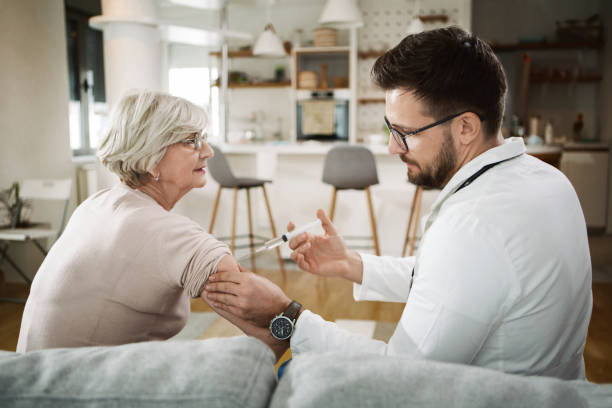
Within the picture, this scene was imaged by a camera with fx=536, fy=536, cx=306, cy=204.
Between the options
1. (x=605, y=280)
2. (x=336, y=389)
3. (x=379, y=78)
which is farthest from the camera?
(x=605, y=280)

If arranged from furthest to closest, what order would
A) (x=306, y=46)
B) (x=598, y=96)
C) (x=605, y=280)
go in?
(x=306, y=46) < (x=598, y=96) < (x=605, y=280)

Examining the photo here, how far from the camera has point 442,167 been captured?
1161 mm

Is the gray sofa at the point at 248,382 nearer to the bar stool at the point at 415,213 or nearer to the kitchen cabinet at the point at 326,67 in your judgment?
the bar stool at the point at 415,213

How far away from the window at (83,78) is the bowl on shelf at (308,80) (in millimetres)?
2467

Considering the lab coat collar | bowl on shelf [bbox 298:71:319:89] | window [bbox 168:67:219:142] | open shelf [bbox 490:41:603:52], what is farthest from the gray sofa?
window [bbox 168:67:219:142]

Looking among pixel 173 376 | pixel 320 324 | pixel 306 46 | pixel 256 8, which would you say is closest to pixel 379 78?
pixel 320 324

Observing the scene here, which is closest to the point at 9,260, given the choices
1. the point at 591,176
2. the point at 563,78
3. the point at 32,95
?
the point at 32,95

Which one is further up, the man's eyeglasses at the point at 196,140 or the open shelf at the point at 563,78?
the open shelf at the point at 563,78

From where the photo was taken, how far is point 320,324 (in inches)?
42.7

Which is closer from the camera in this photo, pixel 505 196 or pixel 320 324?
pixel 505 196

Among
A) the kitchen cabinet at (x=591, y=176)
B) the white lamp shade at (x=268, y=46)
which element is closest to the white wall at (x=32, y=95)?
the white lamp shade at (x=268, y=46)

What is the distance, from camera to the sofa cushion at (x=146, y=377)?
56 cm

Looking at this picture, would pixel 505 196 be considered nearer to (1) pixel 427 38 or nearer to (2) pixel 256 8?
(1) pixel 427 38

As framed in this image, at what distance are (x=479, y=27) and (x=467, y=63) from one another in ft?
22.3
